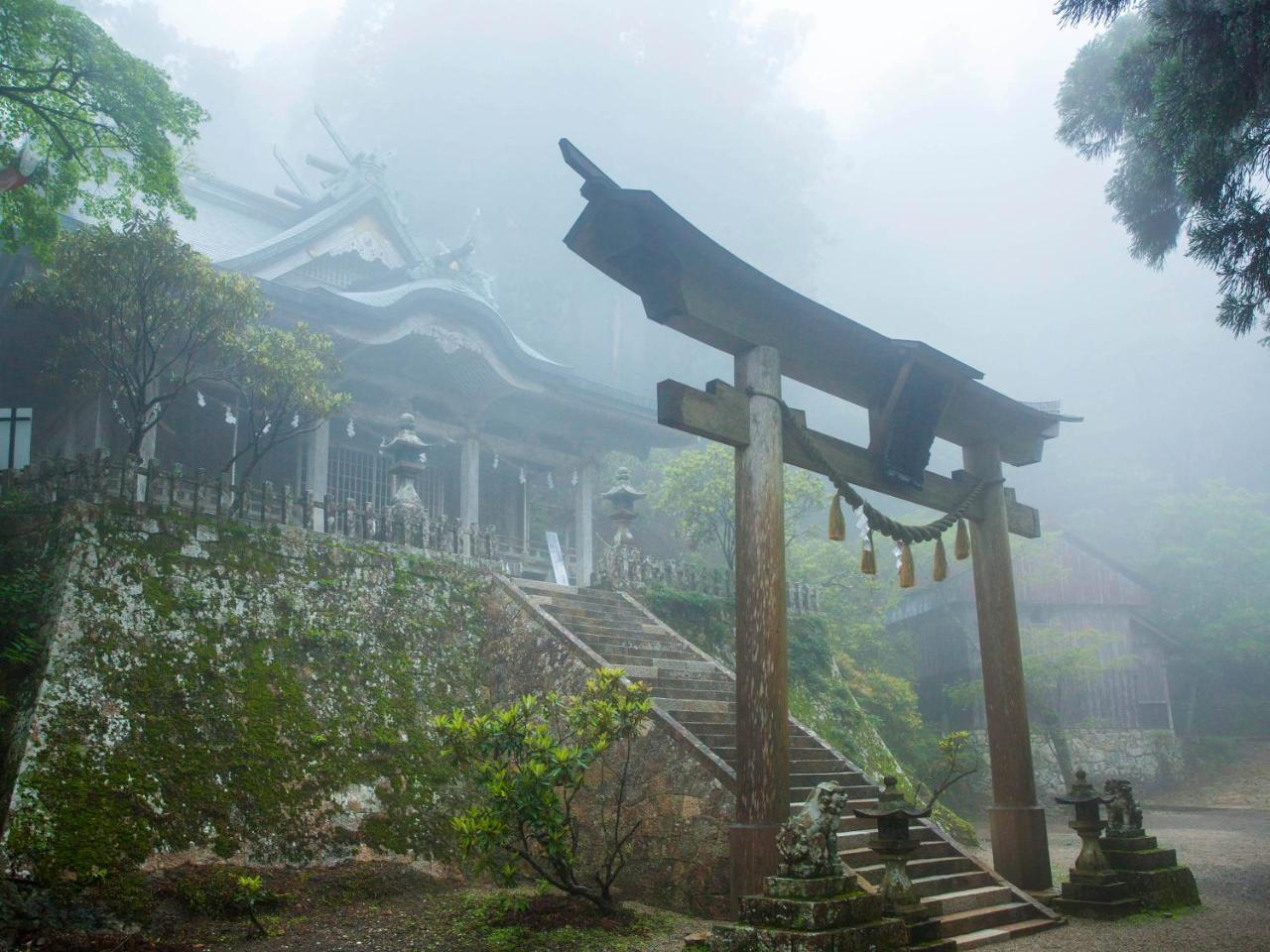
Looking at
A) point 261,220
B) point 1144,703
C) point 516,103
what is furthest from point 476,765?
point 516,103

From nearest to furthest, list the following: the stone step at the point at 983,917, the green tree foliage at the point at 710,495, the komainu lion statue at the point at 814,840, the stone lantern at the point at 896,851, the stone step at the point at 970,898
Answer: the komainu lion statue at the point at 814,840 < the stone lantern at the point at 896,851 < the stone step at the point at 983,917 < the stone step at the point at 970,898 < the green tree foliage at the point at 710,495

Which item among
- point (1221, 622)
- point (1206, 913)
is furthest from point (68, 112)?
point (1221, 622)

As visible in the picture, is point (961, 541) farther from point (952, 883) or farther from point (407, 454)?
point (407, 454)

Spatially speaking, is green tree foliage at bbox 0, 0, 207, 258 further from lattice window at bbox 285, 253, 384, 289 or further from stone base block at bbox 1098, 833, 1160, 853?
stone base block at bbox 1098, 833, 1160, 853

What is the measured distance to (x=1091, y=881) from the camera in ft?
25.8

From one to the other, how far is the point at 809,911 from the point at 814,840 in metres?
0.39

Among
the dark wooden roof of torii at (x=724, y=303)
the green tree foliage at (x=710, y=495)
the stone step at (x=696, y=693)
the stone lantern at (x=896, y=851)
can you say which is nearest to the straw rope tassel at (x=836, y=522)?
the dark wooden roof of torii at (x=724, y=303)

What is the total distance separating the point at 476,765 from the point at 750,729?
2097 millimetres

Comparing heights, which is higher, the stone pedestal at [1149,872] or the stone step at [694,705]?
the stone step at [694,705]

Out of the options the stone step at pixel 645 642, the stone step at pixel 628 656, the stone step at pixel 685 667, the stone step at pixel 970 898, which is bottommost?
the stone step at pixel 970 898

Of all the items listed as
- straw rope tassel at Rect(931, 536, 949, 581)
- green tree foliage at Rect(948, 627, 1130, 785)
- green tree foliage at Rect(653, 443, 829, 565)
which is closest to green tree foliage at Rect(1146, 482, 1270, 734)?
green tree foliage at Rect(948, 627, 1130, 785)

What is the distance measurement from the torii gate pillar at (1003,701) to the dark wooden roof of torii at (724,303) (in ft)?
3.31

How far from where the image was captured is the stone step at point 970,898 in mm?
7184

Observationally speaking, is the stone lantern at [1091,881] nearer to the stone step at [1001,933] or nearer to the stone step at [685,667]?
the stone step at [1001,933]
